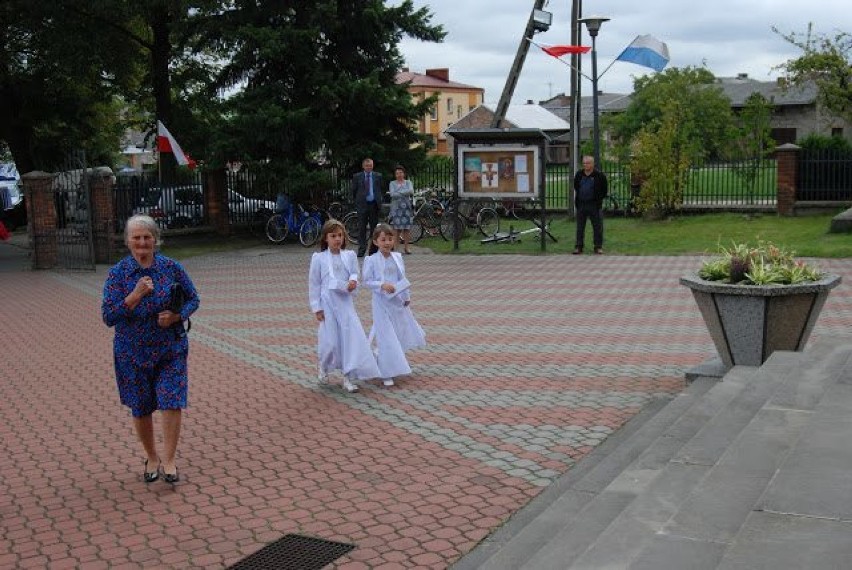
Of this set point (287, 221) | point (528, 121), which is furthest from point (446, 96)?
point (287, 221)


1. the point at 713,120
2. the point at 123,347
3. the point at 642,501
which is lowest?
the point at 642,501

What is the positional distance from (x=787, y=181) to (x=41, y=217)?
1717cm

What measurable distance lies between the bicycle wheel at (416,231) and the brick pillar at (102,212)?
651cm

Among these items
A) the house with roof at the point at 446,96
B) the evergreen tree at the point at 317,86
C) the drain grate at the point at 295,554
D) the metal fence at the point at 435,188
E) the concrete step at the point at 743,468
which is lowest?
the drain grate at the point at 295,554

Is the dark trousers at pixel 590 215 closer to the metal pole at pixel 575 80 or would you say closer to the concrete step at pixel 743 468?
the metal pole at pixel 575 80

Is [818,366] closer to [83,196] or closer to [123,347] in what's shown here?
[123,347]

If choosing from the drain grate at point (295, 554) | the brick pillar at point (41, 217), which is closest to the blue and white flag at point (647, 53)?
the brick pillar at point (41, 217)

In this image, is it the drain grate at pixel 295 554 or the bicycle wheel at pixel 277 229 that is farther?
the bicycle wheel at pixel 277 229

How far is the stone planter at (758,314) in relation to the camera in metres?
7.28

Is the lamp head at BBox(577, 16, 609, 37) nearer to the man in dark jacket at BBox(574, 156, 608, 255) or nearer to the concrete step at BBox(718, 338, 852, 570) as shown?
the man in dark jacket at BBox(574, 156, 608, 255)

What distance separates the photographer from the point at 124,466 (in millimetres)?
6391

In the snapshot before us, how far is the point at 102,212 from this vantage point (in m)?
20.3

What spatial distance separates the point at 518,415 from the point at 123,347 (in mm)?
2907

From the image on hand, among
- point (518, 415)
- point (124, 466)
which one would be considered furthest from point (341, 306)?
point (124, 466)
